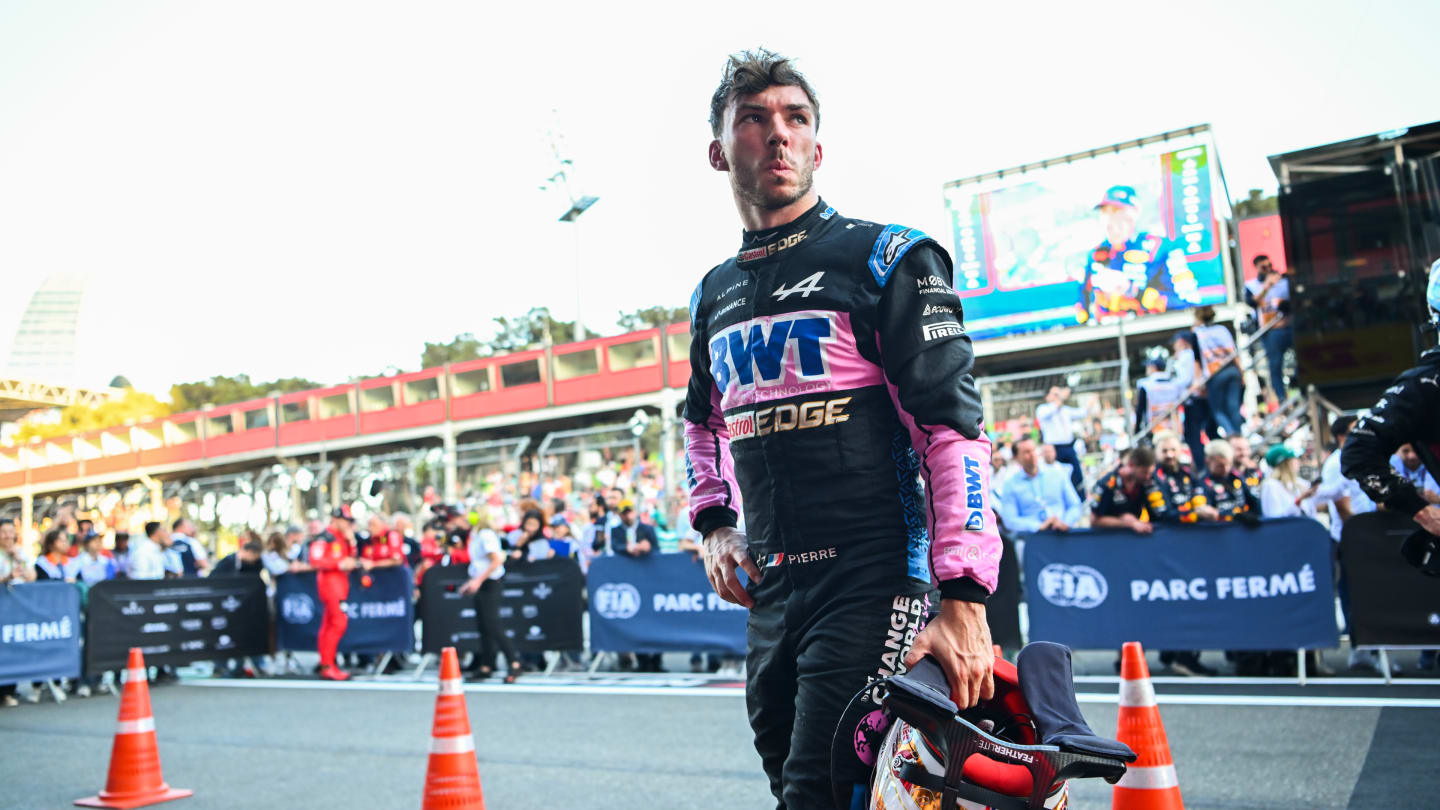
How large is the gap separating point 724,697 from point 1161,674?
349 centimetres

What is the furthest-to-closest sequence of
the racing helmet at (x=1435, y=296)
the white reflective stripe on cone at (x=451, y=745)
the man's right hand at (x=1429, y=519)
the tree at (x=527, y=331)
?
1. the tree at (x=527, y=331)
2. the white reflective stripe on cone at (x=451, y=745)
3. the man's right hand at (x=1429, y=519)
4. the racing helmet at (x=1435, y=296)

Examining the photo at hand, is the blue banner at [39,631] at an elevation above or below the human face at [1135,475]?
below

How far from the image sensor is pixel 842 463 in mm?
2412

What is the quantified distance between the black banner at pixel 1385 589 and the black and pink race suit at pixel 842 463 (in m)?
7.10

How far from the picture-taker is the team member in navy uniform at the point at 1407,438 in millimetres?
4172

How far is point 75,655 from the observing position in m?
12.3

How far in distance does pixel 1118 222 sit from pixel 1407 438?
27470 mm

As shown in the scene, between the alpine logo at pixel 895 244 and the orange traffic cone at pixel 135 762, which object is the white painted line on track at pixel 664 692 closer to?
the orange traffic cone at pixel 135 762

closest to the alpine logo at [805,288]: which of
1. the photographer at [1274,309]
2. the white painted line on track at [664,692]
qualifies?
the white painted line on track at [664,692]

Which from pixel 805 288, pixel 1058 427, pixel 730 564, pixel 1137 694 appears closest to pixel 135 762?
pixel 730 564

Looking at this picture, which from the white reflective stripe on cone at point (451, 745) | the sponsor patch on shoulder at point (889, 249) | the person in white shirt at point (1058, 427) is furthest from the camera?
the person in white shirt at point (1058, 427)

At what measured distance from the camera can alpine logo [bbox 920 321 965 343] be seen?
7.55 ft

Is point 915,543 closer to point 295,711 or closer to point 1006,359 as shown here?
point 295,711

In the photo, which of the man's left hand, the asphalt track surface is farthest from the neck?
the asphalt track surface
